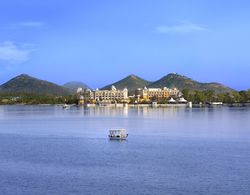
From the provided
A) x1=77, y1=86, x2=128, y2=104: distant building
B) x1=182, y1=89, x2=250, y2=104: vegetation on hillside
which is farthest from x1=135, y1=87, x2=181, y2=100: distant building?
x1=182, y1=89, x2=250, y2=104: vegetation on hillside

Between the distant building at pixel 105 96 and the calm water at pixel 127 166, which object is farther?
the distant building at pixel 105 96

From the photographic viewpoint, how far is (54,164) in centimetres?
2266

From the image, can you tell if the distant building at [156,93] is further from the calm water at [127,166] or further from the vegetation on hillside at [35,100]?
the calm water at [127,166]

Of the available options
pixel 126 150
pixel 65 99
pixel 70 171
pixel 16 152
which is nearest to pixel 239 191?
pixel 70 171

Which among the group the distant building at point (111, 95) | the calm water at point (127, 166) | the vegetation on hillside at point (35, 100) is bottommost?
the calm water at point (127, 166)

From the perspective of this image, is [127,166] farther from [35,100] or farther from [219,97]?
[35,100]

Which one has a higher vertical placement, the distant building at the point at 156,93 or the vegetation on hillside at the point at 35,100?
the distant building at the point at 156,93

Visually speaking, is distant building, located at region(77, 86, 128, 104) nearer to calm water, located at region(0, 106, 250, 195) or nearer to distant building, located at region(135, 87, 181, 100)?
distant building, located at region(135, 87, 181, 100)

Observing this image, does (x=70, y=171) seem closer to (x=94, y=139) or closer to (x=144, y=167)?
(x=144, y=167)

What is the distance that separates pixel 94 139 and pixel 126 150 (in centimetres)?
702

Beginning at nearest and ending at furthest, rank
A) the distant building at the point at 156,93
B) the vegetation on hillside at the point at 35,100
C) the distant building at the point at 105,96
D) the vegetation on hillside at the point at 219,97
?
the vegetation on hillside at the point at 219,97
the distant building at the point at 105,96
the vegetation on hillside at the point at 35,100
the distant building at the point at 156,93

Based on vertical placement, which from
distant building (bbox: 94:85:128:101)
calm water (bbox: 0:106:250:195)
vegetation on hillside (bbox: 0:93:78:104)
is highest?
distant building (bbox: 94:85:128:101)

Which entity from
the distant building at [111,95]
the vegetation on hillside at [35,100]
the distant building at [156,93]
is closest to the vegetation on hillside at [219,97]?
the distant building at [156,93]

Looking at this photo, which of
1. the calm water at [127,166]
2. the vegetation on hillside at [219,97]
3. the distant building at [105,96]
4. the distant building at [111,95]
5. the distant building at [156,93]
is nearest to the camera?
the calm water at [127,166]
